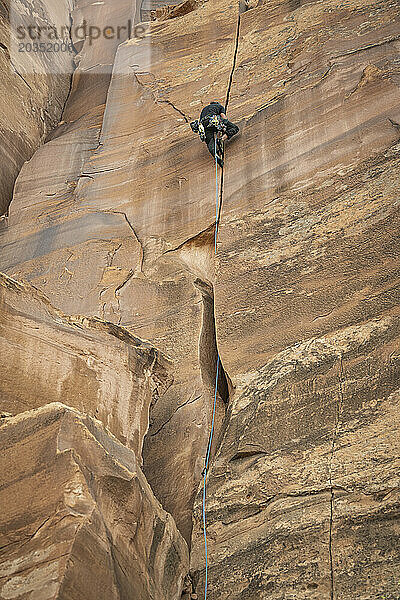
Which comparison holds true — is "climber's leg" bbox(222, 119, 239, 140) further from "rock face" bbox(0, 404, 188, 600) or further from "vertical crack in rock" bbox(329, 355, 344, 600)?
"rock face" bbox(0, 404, 188, 600)

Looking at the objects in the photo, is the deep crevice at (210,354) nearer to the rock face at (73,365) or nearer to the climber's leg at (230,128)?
the rock face at (73,365)

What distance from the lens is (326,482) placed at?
4945 mm

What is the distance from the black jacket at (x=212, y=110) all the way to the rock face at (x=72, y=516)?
4622mm

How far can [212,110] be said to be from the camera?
26.4 ft

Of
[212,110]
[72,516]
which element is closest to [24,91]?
[212,110]

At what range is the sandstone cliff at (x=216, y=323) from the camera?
4.24 meters

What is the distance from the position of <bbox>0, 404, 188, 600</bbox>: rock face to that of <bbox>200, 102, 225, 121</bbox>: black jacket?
4622 millimetres

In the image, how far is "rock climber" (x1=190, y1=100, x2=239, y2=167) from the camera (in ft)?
25.9

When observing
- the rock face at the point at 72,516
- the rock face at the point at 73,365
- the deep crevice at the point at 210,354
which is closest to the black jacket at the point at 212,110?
the deep crevice at the point at 210,354

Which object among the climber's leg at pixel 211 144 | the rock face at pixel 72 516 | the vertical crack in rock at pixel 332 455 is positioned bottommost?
the vertical crack in rock at pixel 332 455

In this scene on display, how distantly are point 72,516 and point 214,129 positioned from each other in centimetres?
519

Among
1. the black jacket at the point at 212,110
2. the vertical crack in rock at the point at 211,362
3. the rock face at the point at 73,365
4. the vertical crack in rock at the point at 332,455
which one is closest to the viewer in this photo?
the vertical crack in rock at the point at 332,455

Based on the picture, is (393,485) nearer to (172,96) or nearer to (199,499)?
(199,499)

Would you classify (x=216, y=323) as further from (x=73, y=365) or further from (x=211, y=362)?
(x=73, y=365)
